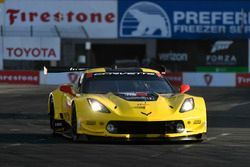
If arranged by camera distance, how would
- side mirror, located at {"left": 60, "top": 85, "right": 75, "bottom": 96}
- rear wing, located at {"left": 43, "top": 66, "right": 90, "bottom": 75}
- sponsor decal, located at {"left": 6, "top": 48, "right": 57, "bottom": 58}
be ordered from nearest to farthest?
side mirror, located at {"left": 60, "top": 85, "right": 75, "bottom": 96} < rear wing, located at {"left": 43, "top": 66, "right": 90, "bottom": 75} < sponsor decal, located at {"left": 6, "top": 48, "right": 57, "bottom": 58}

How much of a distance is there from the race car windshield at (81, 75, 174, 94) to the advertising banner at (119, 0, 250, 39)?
37.4 m

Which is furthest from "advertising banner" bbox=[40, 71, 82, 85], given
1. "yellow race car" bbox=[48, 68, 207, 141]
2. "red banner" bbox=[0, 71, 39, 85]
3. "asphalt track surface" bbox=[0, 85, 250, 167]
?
"yellow race car" bbox=[48, 68, 207, 141]

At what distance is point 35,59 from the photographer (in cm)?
4844

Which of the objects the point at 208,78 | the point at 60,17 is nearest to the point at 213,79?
the point at 208,78

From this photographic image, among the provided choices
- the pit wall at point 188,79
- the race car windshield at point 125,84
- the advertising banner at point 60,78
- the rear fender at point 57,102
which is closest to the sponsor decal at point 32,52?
the pit wall at point 188,79

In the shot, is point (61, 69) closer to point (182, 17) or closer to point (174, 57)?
point (182, 17)

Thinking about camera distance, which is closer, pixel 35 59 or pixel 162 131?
pixel 162 131

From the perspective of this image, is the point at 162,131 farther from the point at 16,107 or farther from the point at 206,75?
the point at 206,75

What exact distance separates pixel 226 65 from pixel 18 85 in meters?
20.5

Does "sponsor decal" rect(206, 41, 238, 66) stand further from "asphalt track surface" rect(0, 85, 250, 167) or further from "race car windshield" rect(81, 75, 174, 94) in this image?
"race car windshield" rect(81, 75, 174, 94)

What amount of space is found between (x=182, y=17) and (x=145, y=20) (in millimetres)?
2664

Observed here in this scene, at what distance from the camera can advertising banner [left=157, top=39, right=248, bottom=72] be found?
49.0 m

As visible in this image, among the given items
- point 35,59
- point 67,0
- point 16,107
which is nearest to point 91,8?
point 67,0

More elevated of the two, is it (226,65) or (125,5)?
(125,5)
